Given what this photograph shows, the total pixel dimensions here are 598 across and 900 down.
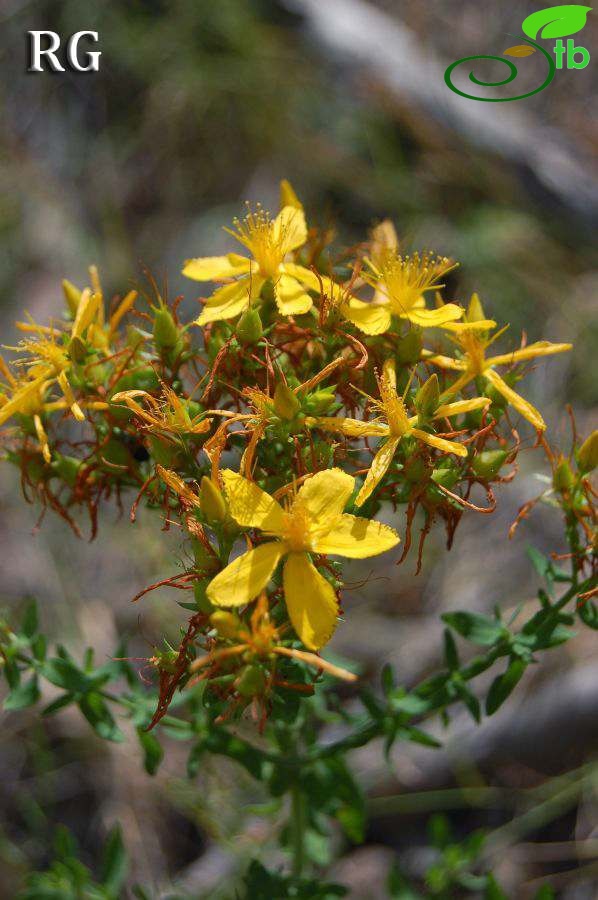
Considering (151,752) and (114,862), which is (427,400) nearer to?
(151,752)

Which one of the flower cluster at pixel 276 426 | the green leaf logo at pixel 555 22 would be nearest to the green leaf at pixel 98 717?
the flower cluster at pixel 276 426

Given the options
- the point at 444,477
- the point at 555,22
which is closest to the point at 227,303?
the point at 444,477

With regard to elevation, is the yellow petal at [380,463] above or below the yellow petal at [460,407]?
below

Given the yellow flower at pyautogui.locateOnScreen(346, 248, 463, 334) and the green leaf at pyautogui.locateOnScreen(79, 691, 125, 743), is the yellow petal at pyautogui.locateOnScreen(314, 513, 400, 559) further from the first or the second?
the green leaf at pyautogui.locateOnScreen(79, 691, 125, 743)

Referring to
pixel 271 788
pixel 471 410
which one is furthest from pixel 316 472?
pixel 271 788

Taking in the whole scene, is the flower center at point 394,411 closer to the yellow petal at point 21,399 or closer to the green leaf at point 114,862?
the yellow petal at point 21,399
